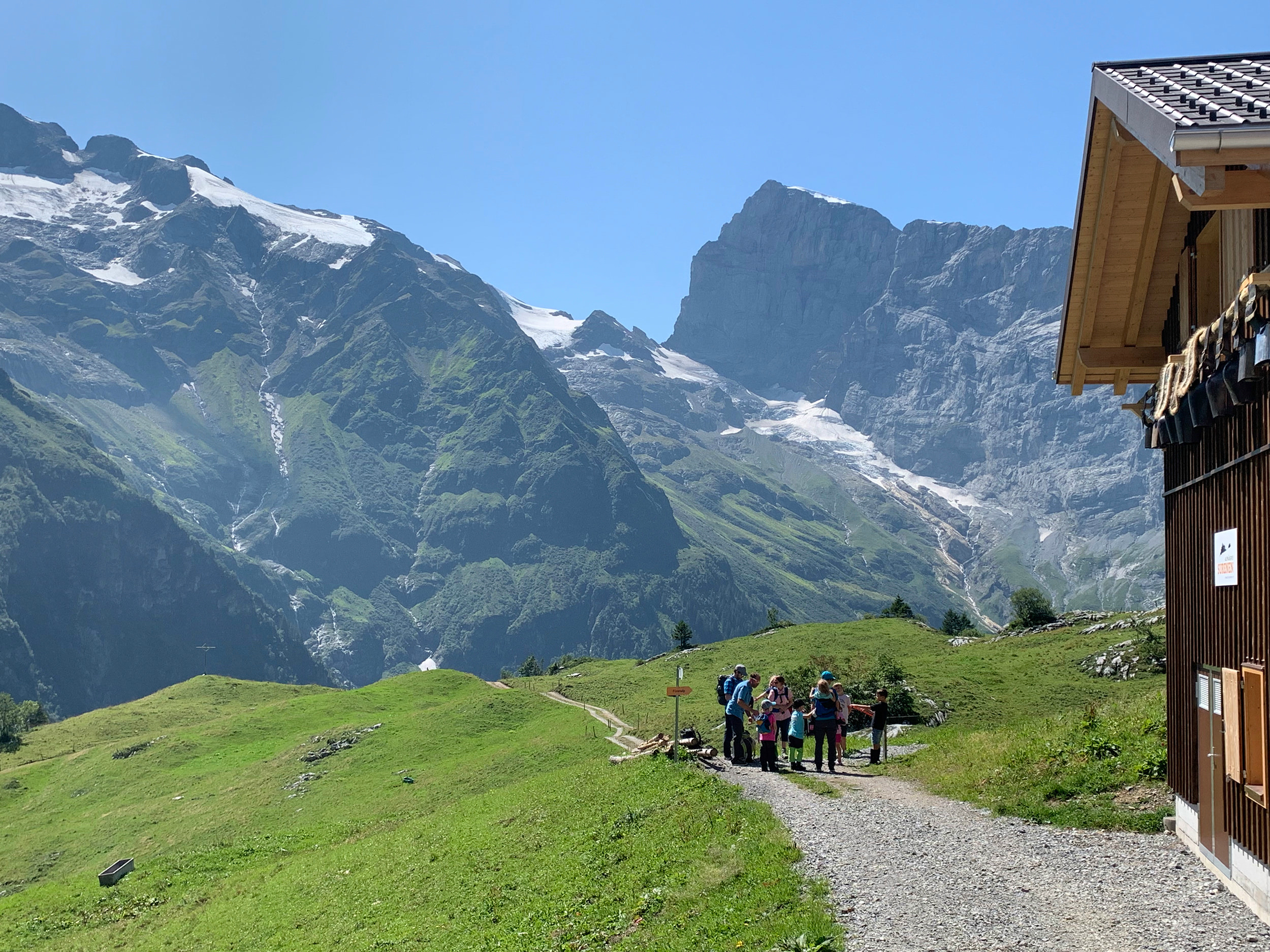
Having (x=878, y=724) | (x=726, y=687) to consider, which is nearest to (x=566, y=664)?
(x=726, y=687)

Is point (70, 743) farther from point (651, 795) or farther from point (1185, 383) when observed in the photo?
point (1185, 383)

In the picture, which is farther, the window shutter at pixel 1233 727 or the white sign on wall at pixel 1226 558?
the white sign on wall at pixel 1226 558

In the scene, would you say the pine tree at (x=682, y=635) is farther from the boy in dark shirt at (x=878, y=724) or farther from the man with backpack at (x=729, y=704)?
the boy in dark shirt at (x=878, y=724)

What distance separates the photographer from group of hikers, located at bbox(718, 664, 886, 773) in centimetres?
2939

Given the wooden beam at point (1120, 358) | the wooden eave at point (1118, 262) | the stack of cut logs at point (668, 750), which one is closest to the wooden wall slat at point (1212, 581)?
the wooden beam at point (1120, 358)

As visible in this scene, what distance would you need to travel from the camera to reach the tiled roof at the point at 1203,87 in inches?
406

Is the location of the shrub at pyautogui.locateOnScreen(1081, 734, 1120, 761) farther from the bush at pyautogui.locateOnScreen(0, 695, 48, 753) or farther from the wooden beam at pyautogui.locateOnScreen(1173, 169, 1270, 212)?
the bush at pyautogui.locateOnScreen(0, 695, 48, 753)

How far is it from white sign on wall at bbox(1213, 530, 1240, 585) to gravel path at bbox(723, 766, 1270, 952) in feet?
14.2

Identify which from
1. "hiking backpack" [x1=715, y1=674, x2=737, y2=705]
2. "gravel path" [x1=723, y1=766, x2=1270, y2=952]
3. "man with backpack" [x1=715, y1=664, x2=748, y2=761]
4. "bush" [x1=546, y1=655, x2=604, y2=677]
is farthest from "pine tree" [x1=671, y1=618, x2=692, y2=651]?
"gravel path" [x1=723, y1=766, x2=1270, y2=952]

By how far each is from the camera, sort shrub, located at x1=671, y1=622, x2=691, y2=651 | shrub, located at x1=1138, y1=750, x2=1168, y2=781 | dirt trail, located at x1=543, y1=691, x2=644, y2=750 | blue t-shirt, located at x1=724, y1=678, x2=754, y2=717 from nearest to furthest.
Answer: shrub, located at x1=1138, y1=750, x2=1168, y2=781
blue t-shirt, located at x1=724, y1=678, x2=754, y2=717
dirt trail, located at x1=543, y1=691, x2=644, y2=750
shrub, located at x1=671, y1=622, x2=691, y2=651

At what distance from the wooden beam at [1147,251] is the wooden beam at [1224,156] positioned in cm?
711

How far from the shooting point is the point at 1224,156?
10156mm

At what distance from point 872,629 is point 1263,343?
65.3m

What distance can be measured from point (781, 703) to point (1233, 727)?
17.1m
